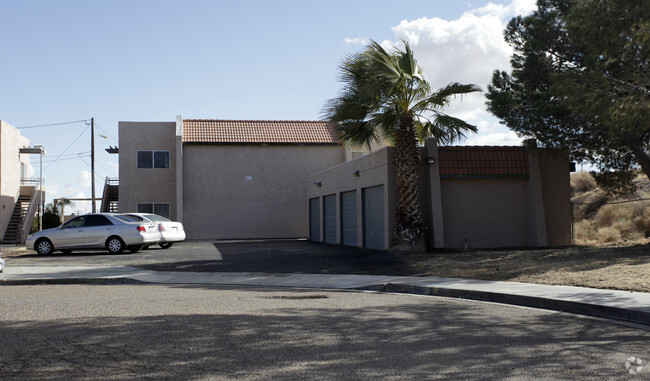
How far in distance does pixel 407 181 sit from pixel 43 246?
1304 centimetres

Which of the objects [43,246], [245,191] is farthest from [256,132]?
[43,246]

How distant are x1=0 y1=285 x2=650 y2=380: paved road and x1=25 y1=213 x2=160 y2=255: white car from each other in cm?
1205

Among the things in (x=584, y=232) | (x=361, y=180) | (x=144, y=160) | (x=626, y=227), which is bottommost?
(x=584, y=232)

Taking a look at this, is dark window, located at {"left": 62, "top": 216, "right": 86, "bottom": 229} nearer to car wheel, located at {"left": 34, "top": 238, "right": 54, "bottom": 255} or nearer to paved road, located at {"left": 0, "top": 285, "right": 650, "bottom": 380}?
car wheel, located at {"left": 34, "top": 238, "right": 54, "bottom": 255}

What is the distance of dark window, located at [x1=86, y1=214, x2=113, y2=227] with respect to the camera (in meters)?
23.0

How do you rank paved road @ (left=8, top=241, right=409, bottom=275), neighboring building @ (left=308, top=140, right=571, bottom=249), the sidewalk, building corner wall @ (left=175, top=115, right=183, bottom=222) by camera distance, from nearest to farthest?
1. the sidewalk
2. paved road @ (left=8, top=241, right=409, bottom=275)
3. neighboring building @ (left=308, top=140, right=571, bottom=249)
4. building corner wall @ (left=175, top=115, right=183, bottom=222)

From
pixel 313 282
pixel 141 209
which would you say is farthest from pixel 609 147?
pixel 141 209

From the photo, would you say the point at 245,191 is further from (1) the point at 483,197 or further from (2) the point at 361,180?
(1) the point at 483,197

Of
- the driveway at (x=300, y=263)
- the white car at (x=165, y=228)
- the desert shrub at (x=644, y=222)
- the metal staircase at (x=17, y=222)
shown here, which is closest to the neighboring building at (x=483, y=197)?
the driveway at (x=300, y=263)

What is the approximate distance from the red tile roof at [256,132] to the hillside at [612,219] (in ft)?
45.1

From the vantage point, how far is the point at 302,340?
717cm

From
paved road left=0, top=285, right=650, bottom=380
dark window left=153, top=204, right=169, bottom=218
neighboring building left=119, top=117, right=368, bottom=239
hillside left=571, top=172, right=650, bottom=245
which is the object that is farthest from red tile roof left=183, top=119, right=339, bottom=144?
paved road left=0, top=285, right=650, bottom=380

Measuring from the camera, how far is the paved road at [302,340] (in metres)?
5.83

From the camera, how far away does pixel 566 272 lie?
45.0ft
